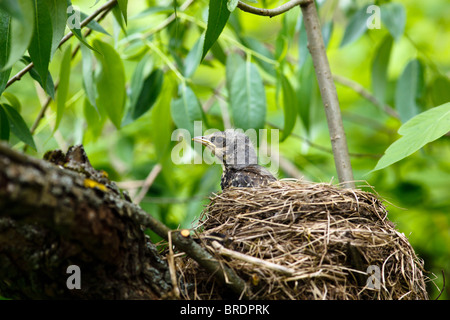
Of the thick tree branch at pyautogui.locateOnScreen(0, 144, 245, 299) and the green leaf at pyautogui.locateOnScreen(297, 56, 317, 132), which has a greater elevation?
the green leaf at pyautogui.locateOnScreen(297, 56, 317, 132)

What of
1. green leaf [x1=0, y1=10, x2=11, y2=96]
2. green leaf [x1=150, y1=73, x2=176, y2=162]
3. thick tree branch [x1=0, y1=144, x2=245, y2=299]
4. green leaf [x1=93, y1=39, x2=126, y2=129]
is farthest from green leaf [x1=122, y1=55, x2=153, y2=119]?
thick tree branch [x1=0, y1=144, x2=245, y2=299]

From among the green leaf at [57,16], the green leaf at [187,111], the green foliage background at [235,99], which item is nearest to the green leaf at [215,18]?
the green foliage background at [235,99]

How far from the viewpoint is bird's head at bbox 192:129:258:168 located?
403 centimetres

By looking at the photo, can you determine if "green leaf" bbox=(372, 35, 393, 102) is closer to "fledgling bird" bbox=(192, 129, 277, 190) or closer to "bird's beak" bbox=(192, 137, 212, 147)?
"fledgling bird" bbox=(192, 129, 277, 190)

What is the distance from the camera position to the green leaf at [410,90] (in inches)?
167

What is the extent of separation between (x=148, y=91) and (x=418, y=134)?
85.7 inches

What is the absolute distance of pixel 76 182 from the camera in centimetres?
172

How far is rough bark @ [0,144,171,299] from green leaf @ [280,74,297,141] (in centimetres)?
185

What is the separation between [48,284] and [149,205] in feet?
8.94

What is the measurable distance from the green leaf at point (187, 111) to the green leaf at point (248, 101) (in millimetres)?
277

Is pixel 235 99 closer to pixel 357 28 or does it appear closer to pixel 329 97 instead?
pixel 329 97

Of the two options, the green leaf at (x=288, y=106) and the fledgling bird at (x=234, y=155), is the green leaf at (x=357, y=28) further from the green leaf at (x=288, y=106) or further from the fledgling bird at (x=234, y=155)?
the fledgling bird at (x=234, y=155)

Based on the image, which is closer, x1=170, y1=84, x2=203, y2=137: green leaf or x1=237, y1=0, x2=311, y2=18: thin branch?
x1=237, y1=0, x2=311, y2=18: thin branch
